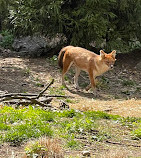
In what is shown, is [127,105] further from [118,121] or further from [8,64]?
[8,64]

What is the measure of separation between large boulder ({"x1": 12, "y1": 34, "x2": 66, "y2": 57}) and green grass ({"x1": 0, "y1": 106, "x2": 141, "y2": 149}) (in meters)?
10.4

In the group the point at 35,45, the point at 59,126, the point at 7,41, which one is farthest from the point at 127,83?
the point at 59,126

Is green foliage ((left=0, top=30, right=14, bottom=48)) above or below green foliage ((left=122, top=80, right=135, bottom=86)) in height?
above

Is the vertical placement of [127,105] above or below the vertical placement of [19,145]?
below

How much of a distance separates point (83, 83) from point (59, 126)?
745 centimetres

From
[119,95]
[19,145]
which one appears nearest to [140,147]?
[19,145]

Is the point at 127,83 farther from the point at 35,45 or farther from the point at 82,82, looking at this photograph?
the point at 35,45

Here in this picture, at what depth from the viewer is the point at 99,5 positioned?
51.2 ft

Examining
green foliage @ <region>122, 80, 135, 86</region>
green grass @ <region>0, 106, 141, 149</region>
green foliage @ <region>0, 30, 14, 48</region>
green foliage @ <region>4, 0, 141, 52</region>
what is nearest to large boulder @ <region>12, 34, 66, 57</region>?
green foliage @ <region>0, 30, 14, 48</region>

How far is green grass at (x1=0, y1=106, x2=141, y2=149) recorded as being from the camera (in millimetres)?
5613

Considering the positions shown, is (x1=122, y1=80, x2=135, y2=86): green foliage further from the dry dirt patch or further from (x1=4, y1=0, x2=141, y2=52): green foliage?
(x1=4, y1=0, x2=141, y2=52): green foliage

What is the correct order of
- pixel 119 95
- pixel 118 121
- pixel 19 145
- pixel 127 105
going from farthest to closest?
1. pixel 119 95
2. pixel 127 105
3. pixel 118 121
4. pixel 19 145

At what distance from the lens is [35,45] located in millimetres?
18375

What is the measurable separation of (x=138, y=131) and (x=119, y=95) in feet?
20.3
